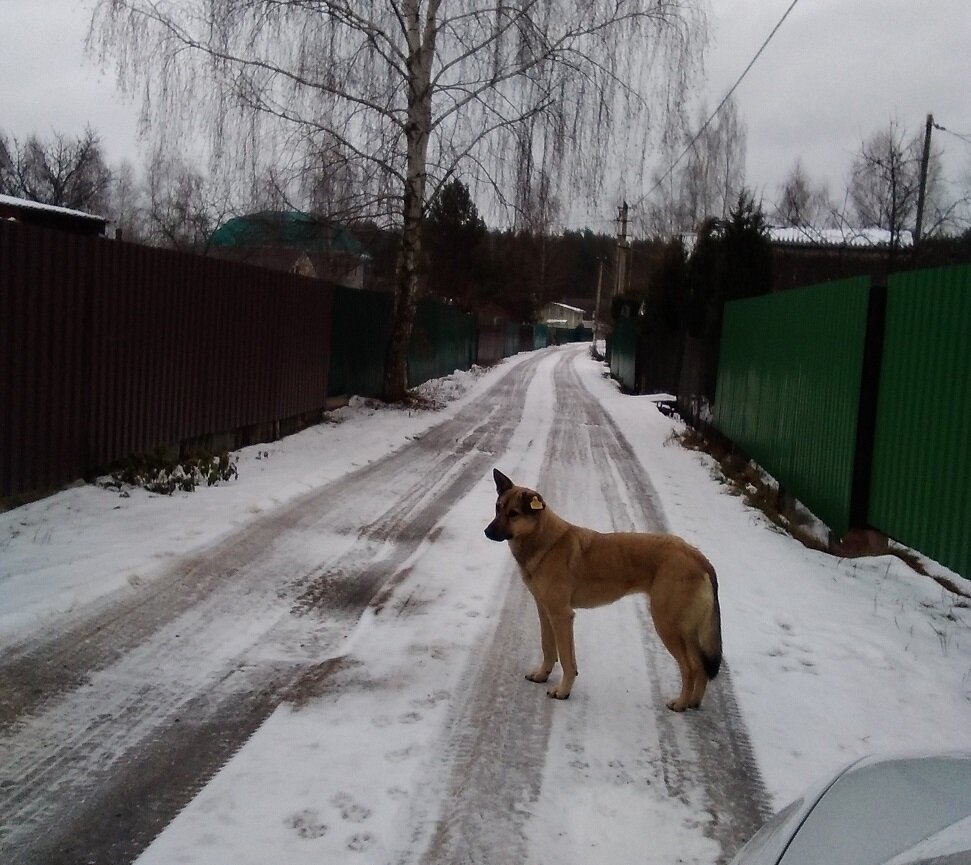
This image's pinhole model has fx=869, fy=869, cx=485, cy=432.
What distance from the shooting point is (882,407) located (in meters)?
7.24

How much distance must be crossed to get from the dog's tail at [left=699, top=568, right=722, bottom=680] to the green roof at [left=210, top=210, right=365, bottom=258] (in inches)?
581

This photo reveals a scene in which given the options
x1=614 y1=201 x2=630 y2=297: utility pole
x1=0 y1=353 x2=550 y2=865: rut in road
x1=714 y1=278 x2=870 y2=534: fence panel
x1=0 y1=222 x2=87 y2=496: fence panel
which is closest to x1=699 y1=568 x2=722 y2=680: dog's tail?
x1=0 y1=353 x2=550 y2=865: rut in road

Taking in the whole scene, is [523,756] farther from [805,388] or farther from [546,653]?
[805,388]

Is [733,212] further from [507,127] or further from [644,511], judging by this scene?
[644,511]

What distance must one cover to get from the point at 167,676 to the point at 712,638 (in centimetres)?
277

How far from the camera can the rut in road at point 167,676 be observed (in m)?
3.23

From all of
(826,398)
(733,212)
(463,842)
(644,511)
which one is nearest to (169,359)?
(644,511)

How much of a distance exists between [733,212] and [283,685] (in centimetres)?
1517

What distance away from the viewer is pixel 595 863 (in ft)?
10.1

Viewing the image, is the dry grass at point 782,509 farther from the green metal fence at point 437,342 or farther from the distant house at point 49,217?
the distant house at point 49,217

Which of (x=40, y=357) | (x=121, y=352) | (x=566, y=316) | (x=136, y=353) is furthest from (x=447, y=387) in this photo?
(x=566, y=316)

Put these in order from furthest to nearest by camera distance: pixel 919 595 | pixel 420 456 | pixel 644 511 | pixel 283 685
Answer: pixel 420 456 < pixel 644 511 < pixel 919 595 < pixel 283 685

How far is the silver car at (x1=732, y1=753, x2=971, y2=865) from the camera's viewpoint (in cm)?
189

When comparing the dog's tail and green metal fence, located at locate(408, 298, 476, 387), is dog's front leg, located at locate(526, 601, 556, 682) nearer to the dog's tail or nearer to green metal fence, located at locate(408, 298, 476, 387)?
the dog's tail
